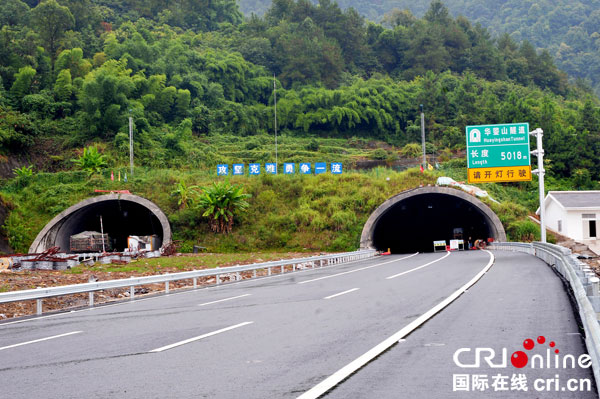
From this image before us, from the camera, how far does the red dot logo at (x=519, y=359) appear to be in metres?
6.26

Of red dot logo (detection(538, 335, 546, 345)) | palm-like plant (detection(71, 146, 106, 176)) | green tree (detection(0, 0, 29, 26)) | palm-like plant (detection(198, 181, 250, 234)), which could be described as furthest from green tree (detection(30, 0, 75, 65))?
red dot logo (detection(538, 335, 546, 345))

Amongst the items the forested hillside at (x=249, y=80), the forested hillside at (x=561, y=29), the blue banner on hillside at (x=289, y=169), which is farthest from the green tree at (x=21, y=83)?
the forested hillside at (x=561, y=29)

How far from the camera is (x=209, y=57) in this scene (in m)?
85.1

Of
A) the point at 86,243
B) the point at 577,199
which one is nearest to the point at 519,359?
the point at 86,243

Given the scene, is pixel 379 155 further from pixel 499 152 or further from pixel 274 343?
pixel 274 343

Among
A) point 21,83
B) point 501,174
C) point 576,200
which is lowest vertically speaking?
point 576,200

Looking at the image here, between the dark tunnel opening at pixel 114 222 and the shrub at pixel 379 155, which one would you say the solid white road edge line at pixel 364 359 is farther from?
the shrub at pixel 379 155

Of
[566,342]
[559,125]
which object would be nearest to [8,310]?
[566,342]

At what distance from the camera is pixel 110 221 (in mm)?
46625

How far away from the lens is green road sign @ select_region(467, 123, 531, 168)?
102ft

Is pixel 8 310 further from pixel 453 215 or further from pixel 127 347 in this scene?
pixel 453 215

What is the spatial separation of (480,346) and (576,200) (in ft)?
132

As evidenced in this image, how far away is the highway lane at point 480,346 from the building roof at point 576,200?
3112cm

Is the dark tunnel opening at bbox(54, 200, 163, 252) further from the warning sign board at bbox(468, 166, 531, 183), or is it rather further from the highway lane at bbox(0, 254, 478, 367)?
the highway lane at bbox(0, 254, 478, 367)
